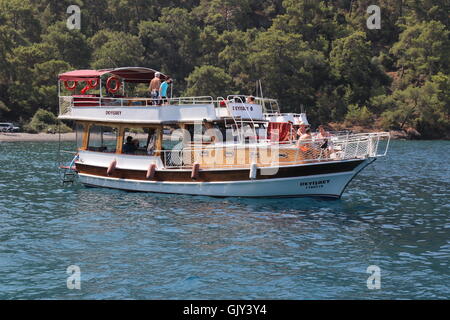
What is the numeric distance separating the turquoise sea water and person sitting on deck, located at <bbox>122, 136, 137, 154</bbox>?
219cm

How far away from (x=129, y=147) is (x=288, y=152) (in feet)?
28.5

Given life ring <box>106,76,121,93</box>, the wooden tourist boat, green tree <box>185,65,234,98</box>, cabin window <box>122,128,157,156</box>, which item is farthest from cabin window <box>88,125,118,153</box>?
green tree <box>185,65,234,98</box>

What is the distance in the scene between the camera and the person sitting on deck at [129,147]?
95.0 ft

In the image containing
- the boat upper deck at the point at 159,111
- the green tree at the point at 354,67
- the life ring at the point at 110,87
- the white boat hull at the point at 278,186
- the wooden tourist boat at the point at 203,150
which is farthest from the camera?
the green tree at the point at 354,67

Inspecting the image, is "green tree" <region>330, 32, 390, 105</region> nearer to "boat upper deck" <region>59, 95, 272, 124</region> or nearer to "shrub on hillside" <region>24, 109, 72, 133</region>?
"shrub on hillside" <region>24, 109, 72, 133</region>

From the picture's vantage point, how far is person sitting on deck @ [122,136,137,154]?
95.0 ft

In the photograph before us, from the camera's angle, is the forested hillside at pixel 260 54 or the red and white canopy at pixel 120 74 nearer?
the red and white canopy at pixel 120 74

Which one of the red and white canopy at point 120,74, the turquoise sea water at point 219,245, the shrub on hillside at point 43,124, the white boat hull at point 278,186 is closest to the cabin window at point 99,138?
the turquoise sea water at point 219,245

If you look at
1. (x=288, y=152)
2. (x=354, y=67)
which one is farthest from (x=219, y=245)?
(x=354, y=67)

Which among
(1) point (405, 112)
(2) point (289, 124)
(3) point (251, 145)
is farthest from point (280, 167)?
(1) point (405, 112)

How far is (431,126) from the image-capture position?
10281 centimetres

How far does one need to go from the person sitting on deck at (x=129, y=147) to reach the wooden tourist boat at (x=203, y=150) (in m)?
0.05
